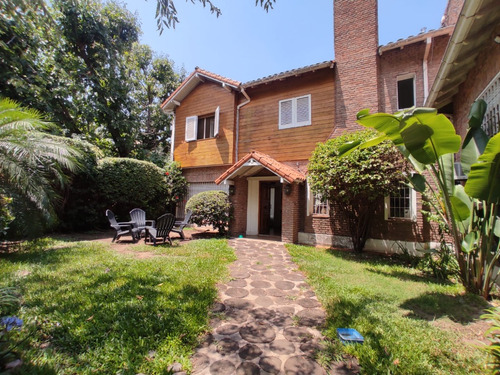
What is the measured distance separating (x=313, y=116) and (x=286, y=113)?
4.62 ft

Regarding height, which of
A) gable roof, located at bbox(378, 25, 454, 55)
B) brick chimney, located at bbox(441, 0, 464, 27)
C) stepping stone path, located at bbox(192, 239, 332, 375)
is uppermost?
brick chimney, located at bbox(441, 0, 464, 27)

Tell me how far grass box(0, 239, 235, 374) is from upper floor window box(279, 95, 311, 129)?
7487 millimetres

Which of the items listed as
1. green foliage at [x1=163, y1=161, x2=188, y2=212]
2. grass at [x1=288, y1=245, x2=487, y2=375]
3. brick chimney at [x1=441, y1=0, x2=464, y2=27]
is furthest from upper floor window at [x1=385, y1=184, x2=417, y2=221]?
green foliage at [x1=163, y1=161, x2=188, y2=212]

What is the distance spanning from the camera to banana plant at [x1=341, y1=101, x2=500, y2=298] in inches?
143

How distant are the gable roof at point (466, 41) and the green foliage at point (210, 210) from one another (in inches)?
331

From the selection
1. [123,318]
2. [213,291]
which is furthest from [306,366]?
[123,318]

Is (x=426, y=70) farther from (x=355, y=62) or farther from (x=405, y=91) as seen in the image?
(x=355, y=62)

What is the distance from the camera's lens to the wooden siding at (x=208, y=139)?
41.1ft

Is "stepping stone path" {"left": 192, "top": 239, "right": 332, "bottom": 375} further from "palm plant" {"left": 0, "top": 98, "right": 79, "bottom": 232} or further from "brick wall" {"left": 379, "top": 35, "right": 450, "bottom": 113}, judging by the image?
"brick wall" {"left": 379, "top": 35, "right": 450, "bottom": 113}

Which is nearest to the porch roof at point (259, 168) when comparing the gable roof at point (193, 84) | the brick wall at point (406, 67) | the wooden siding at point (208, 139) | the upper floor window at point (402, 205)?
the wooden siding at point (208, 139)

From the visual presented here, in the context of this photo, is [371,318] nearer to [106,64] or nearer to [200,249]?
[200,249]

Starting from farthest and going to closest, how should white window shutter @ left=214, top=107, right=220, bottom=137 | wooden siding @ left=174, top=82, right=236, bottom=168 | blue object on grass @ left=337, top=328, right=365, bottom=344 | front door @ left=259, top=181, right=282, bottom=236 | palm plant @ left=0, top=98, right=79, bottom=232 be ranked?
1. white window shutter @ left=214, top=107, right=220, bottom=137
2. wooden siding @ left=174, top=82, right=236, bottom=168
3. front door @ left=259, top=181, right=282, bottom=236
4. palm plant @ left=0, top=98, right=79, bottom=232
5. blue object on grass @ left=337, top=328, right=365, bottom=344

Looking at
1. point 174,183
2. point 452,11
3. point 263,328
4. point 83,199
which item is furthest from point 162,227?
point 452,11

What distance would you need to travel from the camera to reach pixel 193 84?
14.0 meters
